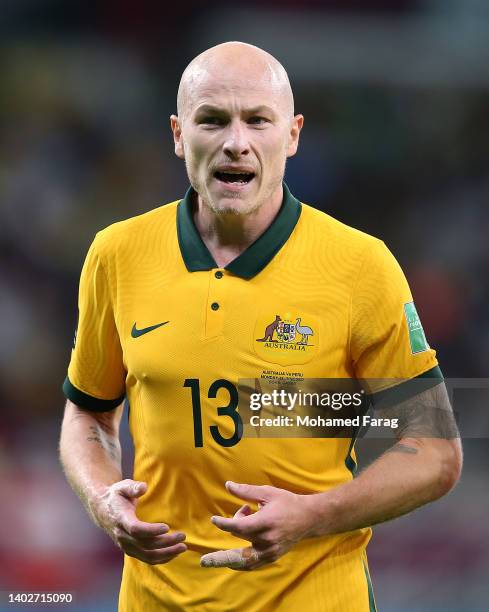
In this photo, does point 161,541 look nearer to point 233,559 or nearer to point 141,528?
point 141,528

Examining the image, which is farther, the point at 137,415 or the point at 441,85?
the point at 441,85

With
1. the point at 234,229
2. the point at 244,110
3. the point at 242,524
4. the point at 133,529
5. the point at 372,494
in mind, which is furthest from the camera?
the point at 234,229

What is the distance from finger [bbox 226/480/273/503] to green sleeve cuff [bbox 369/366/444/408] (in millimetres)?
398

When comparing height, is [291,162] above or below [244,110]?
above

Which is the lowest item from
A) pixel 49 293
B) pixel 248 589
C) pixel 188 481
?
pixel 248 589

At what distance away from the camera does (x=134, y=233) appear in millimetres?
2471

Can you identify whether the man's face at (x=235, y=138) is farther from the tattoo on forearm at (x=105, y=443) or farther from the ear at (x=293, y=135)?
the tattoo on forearm at (x=105, y=443)

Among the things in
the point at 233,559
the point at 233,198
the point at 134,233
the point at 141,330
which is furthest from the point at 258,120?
the point at 233,559

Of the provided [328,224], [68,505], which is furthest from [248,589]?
[68,505]

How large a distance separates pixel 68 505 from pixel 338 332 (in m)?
2.84

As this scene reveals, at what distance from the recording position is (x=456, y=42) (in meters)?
5.67

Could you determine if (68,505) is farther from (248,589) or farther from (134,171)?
(248,589)

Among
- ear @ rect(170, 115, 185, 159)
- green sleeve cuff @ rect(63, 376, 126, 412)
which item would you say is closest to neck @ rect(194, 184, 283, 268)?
ear @ rect(170, 115, 185, 159)

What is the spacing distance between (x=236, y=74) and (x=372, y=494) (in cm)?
101
